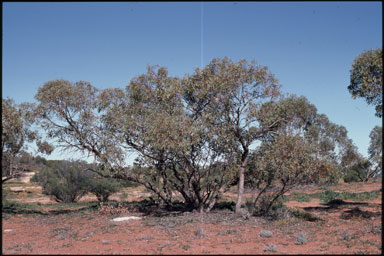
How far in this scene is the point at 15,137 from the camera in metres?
18.1

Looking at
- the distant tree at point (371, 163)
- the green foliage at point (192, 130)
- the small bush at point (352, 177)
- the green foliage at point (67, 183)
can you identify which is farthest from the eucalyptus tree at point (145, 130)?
the small bush at point (352, 177)

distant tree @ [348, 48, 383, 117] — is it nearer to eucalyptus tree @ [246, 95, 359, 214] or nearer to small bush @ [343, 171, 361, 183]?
eucalyptus tree @ [246, 95, 359, 214]

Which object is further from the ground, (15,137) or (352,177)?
(15,137)

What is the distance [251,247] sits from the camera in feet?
34.7

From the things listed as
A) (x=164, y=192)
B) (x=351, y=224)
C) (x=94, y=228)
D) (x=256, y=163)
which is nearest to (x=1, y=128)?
(x=94, y=228)

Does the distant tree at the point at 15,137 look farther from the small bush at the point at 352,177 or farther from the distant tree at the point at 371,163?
the small bush at the point at 352,177

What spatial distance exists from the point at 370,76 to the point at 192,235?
10821mm

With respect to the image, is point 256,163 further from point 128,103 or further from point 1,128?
point 1,128

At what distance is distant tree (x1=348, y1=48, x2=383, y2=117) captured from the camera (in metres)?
14.6

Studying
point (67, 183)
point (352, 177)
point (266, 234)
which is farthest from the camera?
point (352, 177)

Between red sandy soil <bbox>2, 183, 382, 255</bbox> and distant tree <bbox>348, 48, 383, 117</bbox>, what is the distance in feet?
19.0

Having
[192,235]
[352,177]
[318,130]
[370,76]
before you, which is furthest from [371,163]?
[192,235]

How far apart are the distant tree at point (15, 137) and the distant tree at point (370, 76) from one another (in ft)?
53.5

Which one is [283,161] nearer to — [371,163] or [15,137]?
[15,137]
